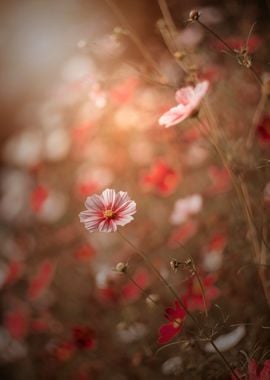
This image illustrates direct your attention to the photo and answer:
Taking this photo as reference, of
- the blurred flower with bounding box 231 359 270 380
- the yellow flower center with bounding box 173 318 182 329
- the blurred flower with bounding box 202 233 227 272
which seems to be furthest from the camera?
the blurred flower with bounding box 202 233 227 272

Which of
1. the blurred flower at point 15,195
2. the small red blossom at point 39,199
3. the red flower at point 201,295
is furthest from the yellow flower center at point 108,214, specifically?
the blurred flower at point 15,195

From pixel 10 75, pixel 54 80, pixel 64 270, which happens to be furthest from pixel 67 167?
pixel 10 75

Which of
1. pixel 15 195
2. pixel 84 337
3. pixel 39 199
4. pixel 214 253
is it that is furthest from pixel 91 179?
pixel 84 337

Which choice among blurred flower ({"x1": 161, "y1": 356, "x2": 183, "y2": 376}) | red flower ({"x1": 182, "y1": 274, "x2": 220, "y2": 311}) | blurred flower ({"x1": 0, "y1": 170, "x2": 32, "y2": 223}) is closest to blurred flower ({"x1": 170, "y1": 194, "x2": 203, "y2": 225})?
red flower ({"x1": 182, "y1": 274, "x2": 220, "y2": 311})

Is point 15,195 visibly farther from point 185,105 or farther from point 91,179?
point 185,105

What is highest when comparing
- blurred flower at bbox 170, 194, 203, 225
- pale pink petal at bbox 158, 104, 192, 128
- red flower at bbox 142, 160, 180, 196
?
red flower at bbox 142, 160, 180, 196

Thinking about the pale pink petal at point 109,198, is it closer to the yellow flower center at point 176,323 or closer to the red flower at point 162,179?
the yellow flower center at point 176,323

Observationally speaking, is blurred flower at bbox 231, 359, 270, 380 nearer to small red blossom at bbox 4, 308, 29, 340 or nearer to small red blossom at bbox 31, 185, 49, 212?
small red blossom at bbox 4, 308, 29, 340
